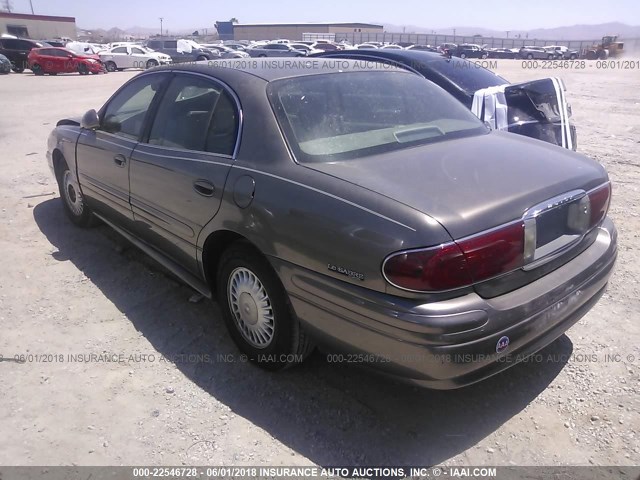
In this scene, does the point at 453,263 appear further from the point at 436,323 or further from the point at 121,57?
the point at 121,57

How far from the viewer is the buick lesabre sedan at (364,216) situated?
2197 millimetres

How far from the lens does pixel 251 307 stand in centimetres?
298

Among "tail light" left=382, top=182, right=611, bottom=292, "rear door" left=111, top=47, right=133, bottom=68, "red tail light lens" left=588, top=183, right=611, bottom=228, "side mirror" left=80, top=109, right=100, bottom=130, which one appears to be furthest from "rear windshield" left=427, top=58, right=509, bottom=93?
"rear door" left=111, top=47, right=133, bottom=68

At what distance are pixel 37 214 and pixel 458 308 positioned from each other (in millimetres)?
5043

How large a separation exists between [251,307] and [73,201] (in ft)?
10.1

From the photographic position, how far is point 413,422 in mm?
2699

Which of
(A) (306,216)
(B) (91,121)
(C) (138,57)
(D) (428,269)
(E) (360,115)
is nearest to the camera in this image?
(D) (428,269)

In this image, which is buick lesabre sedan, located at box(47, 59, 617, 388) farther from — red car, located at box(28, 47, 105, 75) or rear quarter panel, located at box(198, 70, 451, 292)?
red car, located at box(28, 47, 105, 75)

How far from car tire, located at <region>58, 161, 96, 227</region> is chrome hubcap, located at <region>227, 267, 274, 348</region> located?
2530 millimetres

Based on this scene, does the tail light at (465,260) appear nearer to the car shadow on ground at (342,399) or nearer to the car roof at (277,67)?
the car shadow on ground at (342,399)

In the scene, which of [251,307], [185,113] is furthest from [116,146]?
[251,307]

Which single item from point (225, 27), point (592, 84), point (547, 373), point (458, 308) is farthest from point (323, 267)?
point (225, 27)

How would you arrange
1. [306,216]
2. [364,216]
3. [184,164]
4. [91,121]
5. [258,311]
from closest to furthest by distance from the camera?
[364,216]
[306,216]
[258,311]
[184,164]
[91,121]

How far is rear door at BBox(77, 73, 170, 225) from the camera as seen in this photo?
388 cm
